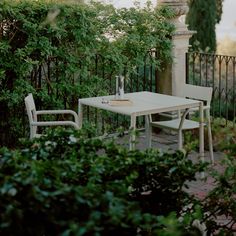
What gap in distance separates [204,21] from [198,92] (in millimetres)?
6513

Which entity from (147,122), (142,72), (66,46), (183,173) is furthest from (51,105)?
(183,173)

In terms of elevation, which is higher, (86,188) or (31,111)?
(86,188)

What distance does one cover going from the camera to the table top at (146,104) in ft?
17.2

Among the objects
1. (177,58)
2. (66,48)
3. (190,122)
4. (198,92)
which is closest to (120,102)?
(190,122)

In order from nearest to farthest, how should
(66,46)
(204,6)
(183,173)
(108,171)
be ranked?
1. (108,171)
2. (183,173)
3. (66,46)
4. (204,6)

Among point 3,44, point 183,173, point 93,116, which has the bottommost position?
point 93,116

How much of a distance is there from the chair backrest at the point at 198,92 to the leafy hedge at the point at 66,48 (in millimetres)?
962

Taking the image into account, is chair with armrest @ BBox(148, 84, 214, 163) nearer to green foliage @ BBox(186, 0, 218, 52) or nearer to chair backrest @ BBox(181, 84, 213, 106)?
chair backrest @ BBox(181, 84, 213, 106)

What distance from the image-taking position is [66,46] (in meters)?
6.66

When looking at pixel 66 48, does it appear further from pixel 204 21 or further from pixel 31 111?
pixel 204 21

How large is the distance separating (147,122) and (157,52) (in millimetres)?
1346

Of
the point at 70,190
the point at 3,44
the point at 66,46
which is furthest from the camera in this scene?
the point at 66,46

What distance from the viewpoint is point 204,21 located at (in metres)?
12.4

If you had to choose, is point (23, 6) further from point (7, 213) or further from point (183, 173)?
point (7, 213)
